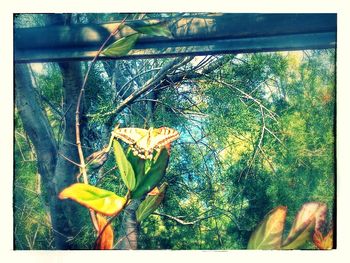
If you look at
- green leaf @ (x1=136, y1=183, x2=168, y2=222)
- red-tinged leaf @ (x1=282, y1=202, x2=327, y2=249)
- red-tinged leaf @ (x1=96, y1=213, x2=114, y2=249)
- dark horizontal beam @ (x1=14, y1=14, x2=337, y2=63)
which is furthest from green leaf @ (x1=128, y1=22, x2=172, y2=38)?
red-tinged leaf @ (x1=282, y1=202, x2=327, y2=249)

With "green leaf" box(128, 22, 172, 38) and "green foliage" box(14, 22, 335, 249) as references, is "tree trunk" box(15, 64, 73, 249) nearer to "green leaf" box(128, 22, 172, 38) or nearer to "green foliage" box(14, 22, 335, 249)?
"green foliage" box(14, 22, 335, 249)

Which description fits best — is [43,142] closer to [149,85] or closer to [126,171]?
[126,171]

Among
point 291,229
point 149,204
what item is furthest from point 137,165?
point 291,229

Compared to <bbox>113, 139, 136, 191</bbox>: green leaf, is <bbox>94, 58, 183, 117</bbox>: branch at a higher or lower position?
higher

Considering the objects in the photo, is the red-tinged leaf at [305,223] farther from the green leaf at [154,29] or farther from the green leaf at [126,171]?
the green leaf at [154,29]

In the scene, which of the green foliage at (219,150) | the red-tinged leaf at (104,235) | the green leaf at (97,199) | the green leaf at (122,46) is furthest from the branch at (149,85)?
the red-tinged leaf at (104,235)
